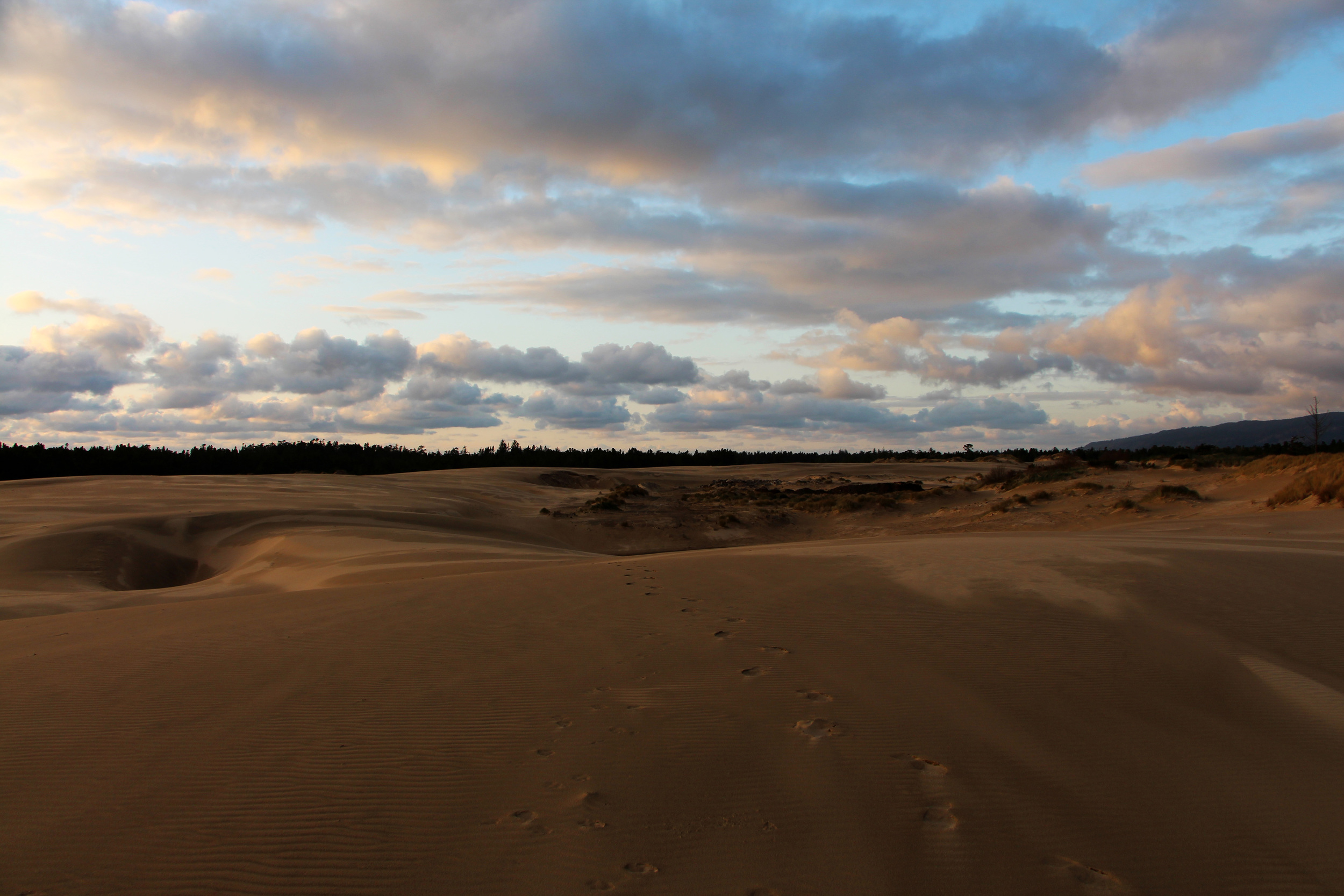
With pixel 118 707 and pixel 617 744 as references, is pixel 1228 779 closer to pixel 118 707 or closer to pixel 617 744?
pixel 617 744

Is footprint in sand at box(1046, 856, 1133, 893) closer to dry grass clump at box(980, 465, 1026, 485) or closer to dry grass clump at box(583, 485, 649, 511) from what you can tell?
dry grass clump at box(583, 485, 649, 511)

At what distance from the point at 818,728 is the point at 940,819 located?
2.90ft

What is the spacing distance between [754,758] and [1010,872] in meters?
1.10

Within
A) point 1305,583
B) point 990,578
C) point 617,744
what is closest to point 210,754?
point 617,744

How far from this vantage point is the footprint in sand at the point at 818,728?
3629 millimetres

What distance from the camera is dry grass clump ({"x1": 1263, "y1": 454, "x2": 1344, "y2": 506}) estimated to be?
15.3m

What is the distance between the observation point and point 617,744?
3.49m

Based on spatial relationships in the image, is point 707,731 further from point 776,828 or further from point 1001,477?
point 1001,477

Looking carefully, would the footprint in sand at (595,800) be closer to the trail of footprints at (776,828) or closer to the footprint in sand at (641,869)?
the trail of footprints at (776,828)

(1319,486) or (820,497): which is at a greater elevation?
(1319,486)

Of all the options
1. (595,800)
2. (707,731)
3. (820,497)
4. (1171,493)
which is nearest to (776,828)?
(595,800)

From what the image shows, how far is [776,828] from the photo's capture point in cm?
282

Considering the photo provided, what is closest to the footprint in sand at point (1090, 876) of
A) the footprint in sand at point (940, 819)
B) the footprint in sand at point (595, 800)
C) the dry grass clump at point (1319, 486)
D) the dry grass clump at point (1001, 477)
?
the footprint in sand at point (940, 819)

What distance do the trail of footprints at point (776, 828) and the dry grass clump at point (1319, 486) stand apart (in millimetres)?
16428
